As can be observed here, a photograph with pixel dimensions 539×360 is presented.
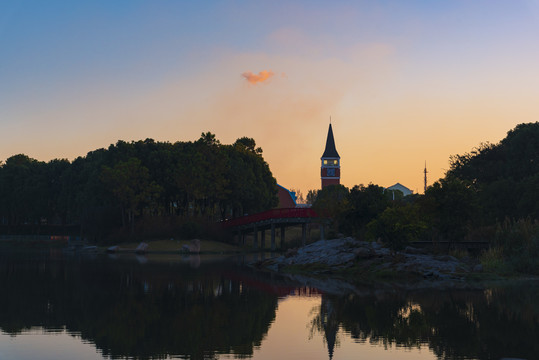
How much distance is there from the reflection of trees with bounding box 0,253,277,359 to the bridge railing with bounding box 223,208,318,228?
37312mm

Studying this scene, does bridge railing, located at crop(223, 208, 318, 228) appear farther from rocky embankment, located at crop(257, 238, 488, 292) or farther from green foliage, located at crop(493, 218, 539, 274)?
green foliage, located at crop(493, 218, 539, 274)

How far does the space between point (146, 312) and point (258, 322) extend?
4387 mm

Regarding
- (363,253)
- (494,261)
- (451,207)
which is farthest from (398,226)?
(494,261)

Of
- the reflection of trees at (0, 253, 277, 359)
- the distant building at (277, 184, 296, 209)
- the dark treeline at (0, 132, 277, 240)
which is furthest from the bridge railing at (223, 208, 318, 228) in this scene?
the distant building at (277, 184, 296, 209)

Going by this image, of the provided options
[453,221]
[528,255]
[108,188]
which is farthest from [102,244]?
[528,255]

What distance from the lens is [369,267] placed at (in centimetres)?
3934

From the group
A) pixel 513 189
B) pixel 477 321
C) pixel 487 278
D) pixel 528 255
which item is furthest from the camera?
pixel 513 189

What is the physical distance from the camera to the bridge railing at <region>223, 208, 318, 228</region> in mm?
74625

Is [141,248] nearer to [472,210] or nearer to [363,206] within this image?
[363,206]

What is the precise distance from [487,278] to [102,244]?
61421mm

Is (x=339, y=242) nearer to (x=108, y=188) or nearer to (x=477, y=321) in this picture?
(x=477, y=321)

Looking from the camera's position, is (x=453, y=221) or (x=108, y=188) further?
(x=108, y=188)

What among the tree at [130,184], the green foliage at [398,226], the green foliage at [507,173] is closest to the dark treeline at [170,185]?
the tree at [130,184]

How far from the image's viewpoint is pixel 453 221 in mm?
45531
